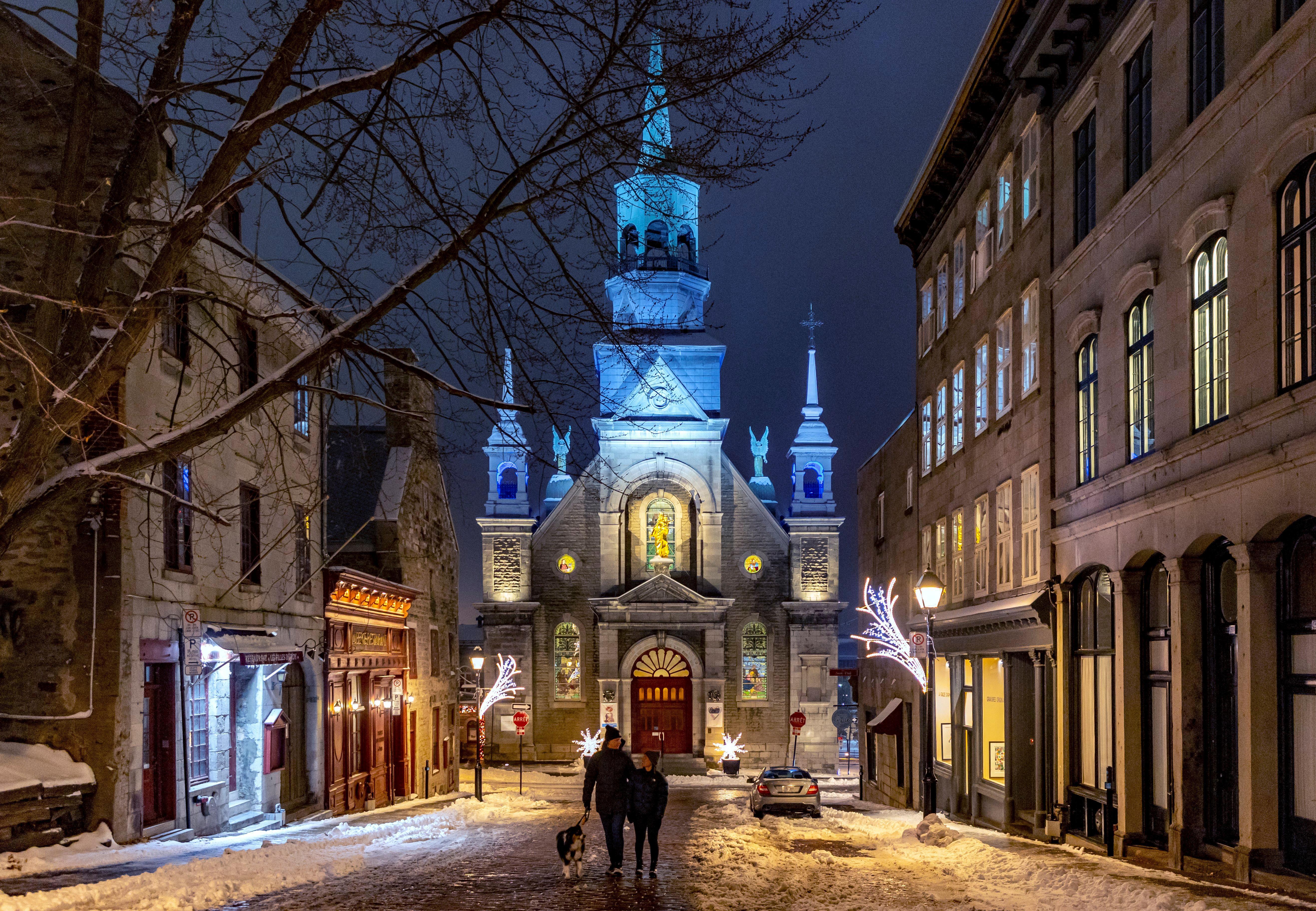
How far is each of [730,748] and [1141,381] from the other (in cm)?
3625

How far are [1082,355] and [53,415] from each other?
44.0 ft

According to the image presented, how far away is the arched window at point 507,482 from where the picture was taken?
5278 cm

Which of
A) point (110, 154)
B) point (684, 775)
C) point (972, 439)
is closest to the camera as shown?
point (110, 154)

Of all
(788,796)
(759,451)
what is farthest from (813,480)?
(788,796)

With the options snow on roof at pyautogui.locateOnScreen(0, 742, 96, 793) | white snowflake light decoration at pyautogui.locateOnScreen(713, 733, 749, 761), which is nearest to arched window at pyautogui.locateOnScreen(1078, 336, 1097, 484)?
snow on roof at pyautogui.locateOnScreen(0, 742, 96, 793)

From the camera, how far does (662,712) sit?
166 feet

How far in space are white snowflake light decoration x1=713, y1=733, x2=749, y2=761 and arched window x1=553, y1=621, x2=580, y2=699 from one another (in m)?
6.09

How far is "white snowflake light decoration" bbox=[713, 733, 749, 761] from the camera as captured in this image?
161 ft

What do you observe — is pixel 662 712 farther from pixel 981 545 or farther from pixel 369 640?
pixel 981 545

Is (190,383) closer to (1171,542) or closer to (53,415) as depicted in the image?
(53,415)

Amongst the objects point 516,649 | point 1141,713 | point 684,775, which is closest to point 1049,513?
point 1141,713

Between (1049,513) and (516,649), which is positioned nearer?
(1049,513)

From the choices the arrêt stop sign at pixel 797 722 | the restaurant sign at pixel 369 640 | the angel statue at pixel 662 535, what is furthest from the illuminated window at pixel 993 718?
the angel statue at pixel 662 535

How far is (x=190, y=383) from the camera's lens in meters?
15.4
